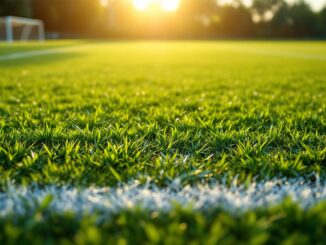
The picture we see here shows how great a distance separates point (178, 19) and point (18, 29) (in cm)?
3355

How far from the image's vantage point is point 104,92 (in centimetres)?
379

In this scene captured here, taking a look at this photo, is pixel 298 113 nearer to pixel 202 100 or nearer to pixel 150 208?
pixel 202 100

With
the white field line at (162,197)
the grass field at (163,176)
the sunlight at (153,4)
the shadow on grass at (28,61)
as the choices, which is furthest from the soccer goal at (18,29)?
the sunlight at (153,4)

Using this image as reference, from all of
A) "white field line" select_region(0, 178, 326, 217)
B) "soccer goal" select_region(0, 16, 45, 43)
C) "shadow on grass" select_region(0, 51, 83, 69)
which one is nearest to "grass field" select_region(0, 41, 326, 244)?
"white field line" select_region(0, 178, 326, 217)

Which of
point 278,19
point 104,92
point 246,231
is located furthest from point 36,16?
point 246,231

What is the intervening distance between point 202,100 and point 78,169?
6.50 feet

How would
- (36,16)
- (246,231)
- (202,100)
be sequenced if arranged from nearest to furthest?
(246,231) → (202,100) → (36,16)

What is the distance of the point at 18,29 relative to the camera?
28.0 meters

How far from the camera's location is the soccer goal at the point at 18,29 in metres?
24.0

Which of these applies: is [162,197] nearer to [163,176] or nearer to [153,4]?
[163,176]

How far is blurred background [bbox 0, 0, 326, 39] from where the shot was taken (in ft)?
161

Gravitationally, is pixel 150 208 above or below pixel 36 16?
below

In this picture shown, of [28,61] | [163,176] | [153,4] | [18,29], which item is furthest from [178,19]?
[163,176]

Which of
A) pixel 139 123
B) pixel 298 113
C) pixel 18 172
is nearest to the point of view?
pixel 18 172
